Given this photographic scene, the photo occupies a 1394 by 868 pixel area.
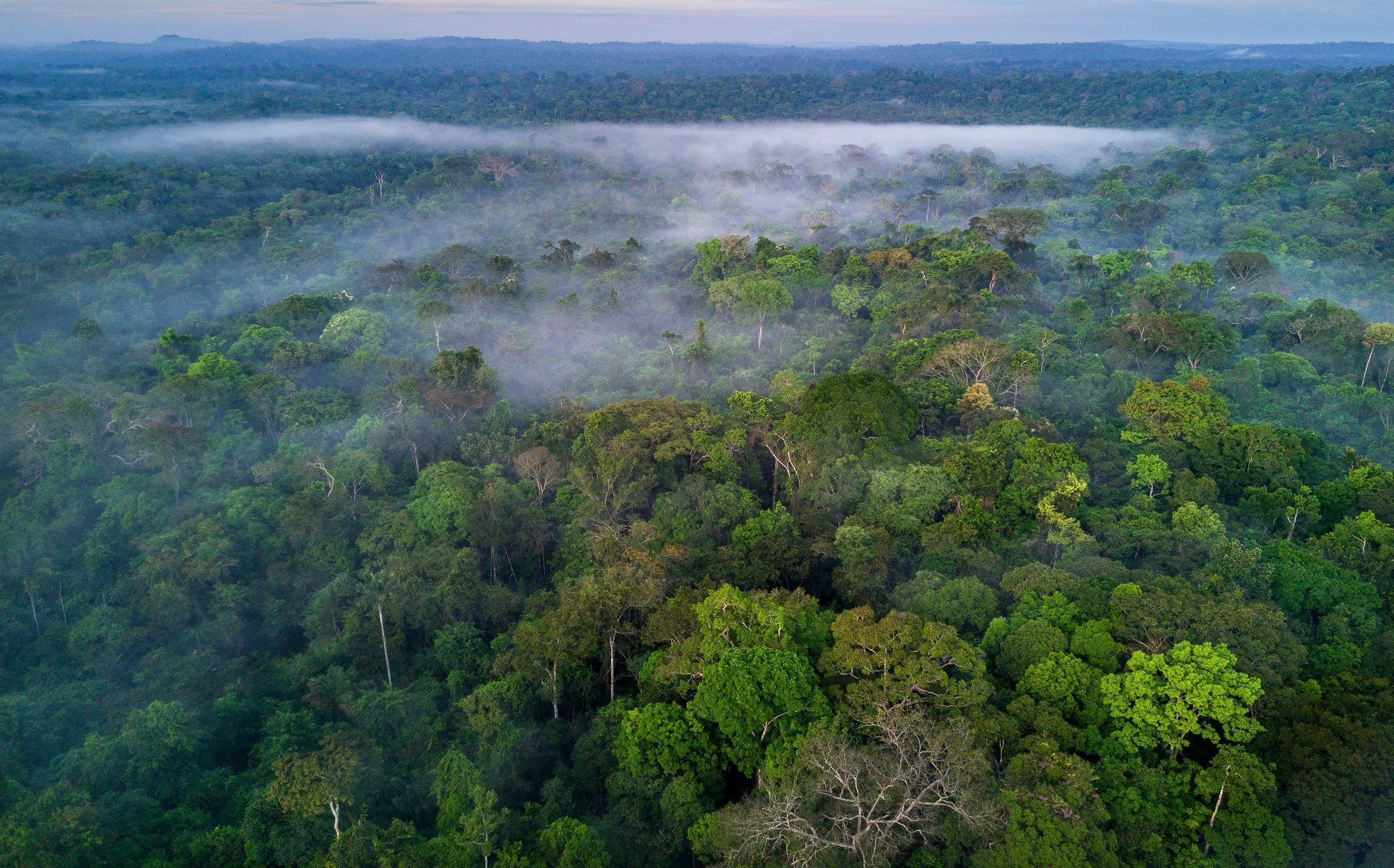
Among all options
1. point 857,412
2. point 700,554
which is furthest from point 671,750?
point 857,412

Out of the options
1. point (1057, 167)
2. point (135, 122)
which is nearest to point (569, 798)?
point (1057, 167)

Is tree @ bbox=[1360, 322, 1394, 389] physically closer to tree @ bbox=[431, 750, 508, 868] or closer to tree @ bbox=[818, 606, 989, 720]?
tree @ bbox=[818, 606, 989, 720]

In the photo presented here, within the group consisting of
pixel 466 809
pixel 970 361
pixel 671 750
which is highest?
pixel 970 361

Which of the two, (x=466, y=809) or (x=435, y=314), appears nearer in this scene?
(x=466, y=809)

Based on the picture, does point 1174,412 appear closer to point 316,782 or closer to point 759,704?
point 759,704

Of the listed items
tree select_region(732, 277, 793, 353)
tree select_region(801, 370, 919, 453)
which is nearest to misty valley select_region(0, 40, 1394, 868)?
tree select_region(801, 370, 919, 453)

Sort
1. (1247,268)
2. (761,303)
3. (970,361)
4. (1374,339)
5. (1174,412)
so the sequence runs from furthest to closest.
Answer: (1247,268)
(761,303)
(1374,339)
(970,361)
(1174,412)
